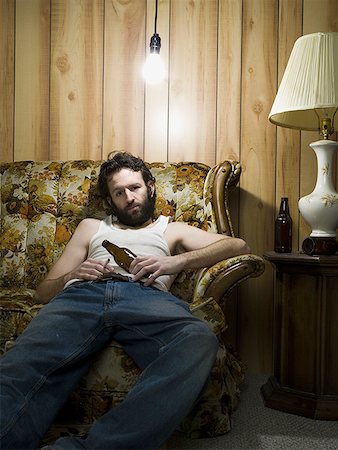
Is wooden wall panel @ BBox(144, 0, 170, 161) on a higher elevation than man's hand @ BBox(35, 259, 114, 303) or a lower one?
higher

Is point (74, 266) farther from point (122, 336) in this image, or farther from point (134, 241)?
point (122, 336)

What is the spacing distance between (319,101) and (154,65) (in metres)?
0.87

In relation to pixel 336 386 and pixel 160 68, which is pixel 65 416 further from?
pixel 160 68

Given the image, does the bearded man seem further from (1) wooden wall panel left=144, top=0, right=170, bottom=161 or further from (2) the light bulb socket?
(2) the light bulb socket

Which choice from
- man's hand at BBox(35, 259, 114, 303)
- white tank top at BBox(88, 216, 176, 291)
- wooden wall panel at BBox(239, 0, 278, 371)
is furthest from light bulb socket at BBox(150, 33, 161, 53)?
man's hand at BBox(35, 259, 114, 303)

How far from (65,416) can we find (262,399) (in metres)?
0.91

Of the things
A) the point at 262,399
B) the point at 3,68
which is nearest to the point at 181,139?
the point at 3,68

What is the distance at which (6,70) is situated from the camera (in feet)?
9.45

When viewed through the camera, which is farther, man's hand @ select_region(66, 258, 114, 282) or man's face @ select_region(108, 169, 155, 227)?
man's face @ select_region(108, 169, 155, 227)

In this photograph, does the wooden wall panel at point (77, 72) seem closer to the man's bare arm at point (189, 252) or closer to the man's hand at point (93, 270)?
the man's bare arm at point (189, 252)

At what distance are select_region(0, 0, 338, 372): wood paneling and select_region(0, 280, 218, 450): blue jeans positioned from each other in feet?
3.52

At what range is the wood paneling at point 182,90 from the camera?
9.12ft

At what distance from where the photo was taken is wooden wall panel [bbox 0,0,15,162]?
287 cm

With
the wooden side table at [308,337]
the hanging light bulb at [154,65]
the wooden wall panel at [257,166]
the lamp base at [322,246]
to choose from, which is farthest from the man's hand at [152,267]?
the hanging light bulb at [154,65]
